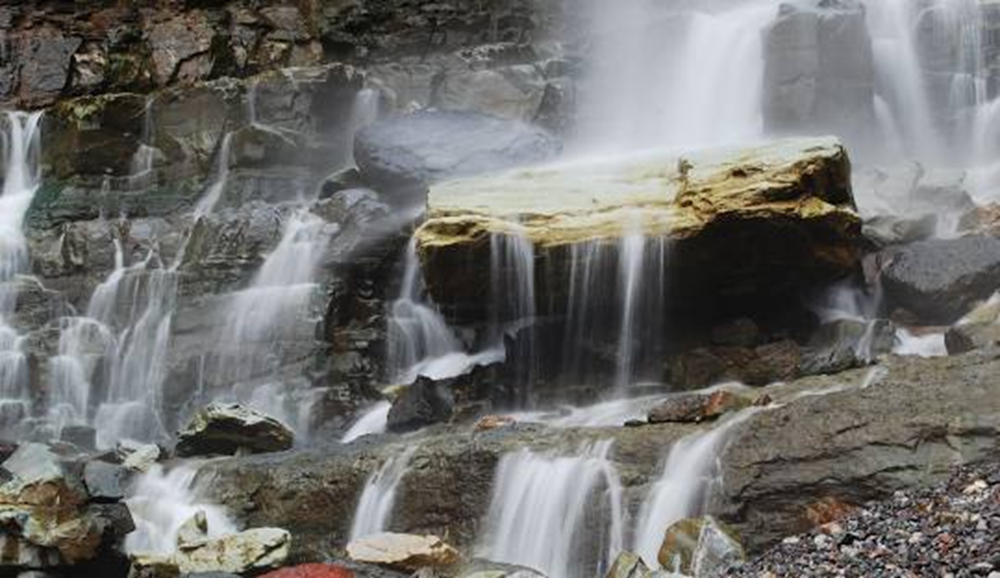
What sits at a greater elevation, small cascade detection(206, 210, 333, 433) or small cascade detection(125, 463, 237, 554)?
small cascade detection(206, 210, 333, 433)

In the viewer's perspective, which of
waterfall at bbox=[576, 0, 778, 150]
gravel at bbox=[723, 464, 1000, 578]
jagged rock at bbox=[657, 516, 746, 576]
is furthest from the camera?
waterfall at bbox=[576, 0, 778, 150]

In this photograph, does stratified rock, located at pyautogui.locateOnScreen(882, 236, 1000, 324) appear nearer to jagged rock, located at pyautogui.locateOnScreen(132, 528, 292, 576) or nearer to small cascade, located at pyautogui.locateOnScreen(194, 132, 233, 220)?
jagged rock, located at pyautogui.locateOnScreen(132, 528, 292, 576)

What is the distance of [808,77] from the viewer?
19.2 meters

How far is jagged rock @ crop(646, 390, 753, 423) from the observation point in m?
10.8

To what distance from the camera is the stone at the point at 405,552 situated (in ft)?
31.5

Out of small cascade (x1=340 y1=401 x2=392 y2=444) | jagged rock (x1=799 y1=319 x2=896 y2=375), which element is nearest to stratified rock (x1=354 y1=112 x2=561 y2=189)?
small cascade (x1=340 y1=401 x2=392 y2=444)

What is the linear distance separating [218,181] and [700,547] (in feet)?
54.2

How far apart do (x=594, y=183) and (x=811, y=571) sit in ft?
27.5

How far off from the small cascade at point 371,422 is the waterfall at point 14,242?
5.79m

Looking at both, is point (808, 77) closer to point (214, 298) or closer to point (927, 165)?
point (927, 165)

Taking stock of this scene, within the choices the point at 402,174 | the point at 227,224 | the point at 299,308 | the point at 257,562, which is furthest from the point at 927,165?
the point at 257,562

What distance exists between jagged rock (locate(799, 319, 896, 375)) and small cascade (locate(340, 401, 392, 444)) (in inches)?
222

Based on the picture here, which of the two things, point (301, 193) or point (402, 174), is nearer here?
point (402, 174)

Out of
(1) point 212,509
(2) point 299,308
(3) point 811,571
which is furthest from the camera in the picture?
(2) point 299,308
